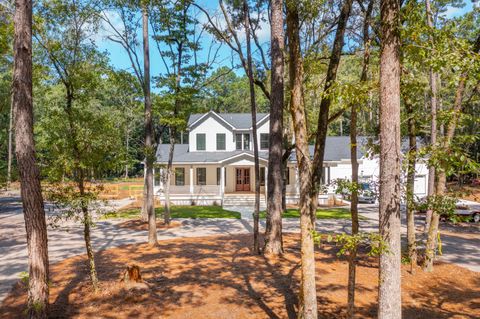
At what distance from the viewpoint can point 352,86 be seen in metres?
4.72

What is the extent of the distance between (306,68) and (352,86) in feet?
19.7

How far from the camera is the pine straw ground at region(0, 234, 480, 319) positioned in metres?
6.88

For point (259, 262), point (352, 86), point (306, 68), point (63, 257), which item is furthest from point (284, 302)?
point (63, 257)

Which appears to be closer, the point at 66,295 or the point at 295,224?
the point at 66,295

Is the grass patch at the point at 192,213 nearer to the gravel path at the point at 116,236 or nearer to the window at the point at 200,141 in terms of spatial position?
the gravel path at the point at 116,236

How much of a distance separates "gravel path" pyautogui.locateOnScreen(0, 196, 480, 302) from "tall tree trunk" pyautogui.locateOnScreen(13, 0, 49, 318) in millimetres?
2102

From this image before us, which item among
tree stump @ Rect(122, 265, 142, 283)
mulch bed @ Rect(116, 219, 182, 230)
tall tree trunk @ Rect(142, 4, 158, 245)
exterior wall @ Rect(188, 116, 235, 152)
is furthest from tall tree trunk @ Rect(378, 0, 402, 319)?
exterior wall @ Rect(188, 116, 235, 152)

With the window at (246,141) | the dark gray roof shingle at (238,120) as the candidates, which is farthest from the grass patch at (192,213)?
the dark gray roof shingle at (238,120)

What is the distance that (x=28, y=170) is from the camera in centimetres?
628

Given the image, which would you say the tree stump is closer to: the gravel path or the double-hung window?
the gravel path

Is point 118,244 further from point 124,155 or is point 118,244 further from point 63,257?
point 124,155

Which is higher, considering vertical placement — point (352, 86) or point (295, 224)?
point (352, 86)

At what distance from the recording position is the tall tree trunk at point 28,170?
6223 millimetres

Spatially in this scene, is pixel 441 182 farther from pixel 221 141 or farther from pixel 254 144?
pixel 221 141
